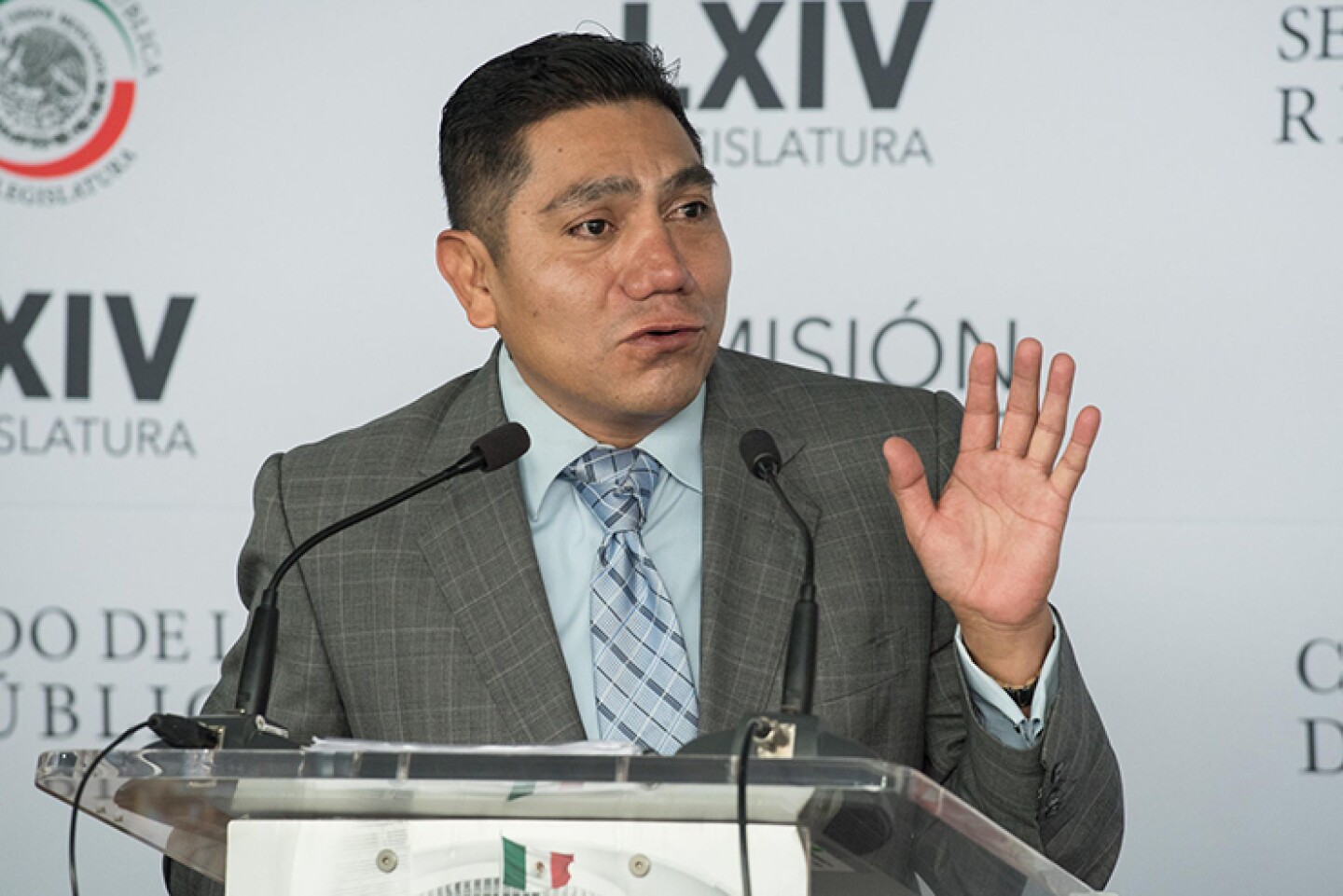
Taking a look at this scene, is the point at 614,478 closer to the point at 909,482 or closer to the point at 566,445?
the point at 566,445

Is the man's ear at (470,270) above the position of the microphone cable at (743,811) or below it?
above

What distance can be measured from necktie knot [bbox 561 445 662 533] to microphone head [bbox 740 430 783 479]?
16.0 inches

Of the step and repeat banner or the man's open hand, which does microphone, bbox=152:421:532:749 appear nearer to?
the man's open hand

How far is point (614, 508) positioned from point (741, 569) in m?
0.18

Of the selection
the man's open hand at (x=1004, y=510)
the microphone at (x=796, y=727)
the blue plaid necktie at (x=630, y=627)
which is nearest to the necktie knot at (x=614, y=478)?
the blue plaid necktie at (x=630, y=627)

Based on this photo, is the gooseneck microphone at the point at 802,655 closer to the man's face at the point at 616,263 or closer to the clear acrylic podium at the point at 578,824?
the clear acrylic podium at the point at 578,824

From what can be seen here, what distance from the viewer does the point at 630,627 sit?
7.00ft

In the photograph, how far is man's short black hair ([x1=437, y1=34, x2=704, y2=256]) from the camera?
2.22 metres

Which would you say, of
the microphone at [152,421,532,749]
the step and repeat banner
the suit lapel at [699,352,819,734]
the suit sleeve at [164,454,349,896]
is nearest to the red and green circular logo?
the step and repeat banner

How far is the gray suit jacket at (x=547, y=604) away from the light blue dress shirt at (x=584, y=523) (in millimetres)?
34

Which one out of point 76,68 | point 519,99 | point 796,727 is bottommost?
point 796,727

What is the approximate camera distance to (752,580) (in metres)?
2.15

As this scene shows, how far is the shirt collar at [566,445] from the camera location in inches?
88.5

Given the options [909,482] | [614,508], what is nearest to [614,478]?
[614,508]
